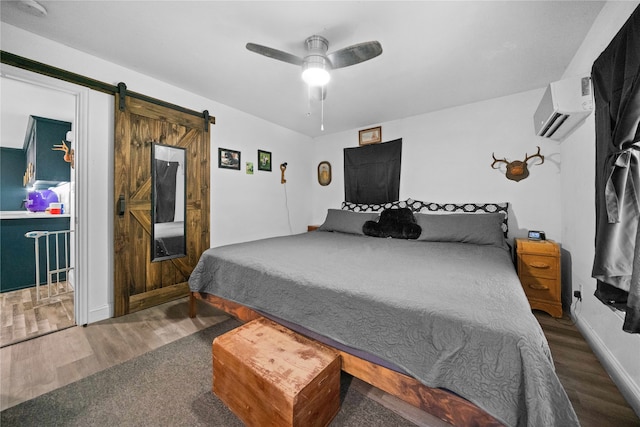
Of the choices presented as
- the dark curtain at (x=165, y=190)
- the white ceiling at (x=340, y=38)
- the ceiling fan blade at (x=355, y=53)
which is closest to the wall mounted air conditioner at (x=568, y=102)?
the white ceiling at (x=340, y=38)

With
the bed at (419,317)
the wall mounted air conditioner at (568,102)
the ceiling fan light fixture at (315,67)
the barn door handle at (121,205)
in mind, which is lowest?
the bed at (419,317)

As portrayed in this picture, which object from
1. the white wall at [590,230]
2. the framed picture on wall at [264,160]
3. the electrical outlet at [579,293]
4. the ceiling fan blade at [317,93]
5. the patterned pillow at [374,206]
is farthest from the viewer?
the framed picture on wall at [264,160]

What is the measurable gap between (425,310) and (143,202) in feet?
8.92

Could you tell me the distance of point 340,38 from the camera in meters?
1.91

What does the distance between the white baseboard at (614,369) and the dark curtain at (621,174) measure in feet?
1.61

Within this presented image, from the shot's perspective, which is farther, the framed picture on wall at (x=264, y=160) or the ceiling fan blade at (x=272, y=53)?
the framed picture on wall at (x=264, y=160)

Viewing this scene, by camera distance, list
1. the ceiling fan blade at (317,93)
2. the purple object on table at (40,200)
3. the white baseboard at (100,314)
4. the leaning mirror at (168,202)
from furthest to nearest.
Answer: the purple object on table at (40,200) → the ceiling fan blade at (317,93) → the leaning mirror at (168,202) → the white baseboard at (100,314)

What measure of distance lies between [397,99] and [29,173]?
5.59 meters

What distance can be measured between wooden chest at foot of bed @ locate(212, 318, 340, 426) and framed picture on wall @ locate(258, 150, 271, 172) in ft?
9.05

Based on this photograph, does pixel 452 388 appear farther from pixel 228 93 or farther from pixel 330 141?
pixel 330 141

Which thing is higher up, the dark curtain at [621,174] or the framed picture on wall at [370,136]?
the framed picture on wall at [370,136]

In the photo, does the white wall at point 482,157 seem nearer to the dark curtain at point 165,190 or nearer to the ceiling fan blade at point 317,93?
the ceiling fan blade at point 317,93

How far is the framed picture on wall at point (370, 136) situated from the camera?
390cm

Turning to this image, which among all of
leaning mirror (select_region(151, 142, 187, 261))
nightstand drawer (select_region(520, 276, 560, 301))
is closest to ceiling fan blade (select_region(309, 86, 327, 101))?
leaning mirror (select_region(151, 142, 187, 261))
